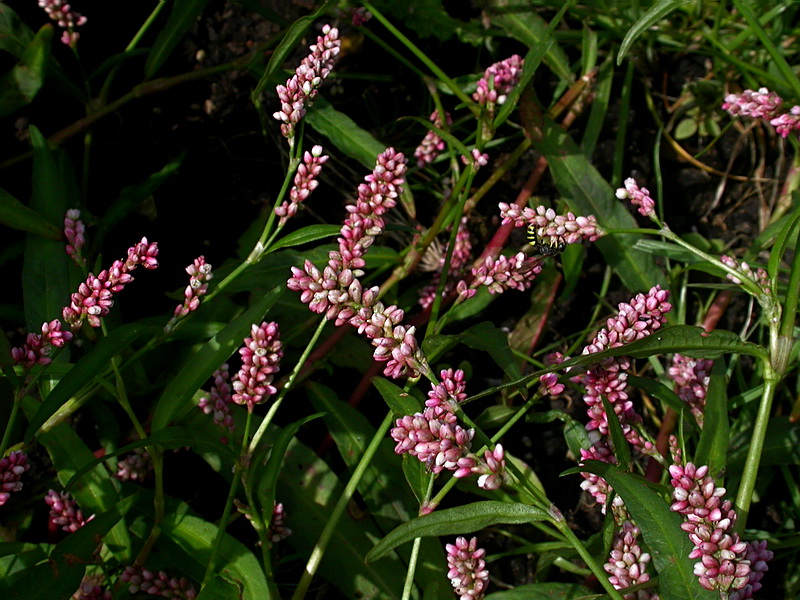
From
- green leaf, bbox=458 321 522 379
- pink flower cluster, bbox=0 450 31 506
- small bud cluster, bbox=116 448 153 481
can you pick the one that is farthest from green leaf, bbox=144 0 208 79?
green leaf, bbox=458 321 522 379

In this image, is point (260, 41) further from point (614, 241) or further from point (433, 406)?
point (433, 406)

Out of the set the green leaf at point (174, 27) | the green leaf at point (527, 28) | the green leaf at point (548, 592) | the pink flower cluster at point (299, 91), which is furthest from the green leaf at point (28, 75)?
the green leaf at point (548, 592)

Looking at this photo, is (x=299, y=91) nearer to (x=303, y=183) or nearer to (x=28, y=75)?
(x=303, y=183)

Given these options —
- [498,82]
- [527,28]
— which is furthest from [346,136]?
[527,28]

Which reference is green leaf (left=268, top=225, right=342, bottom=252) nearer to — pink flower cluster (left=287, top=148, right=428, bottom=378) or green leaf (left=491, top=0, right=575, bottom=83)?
pink flower cluster (left=287, top=148, right=428, bottom=378)

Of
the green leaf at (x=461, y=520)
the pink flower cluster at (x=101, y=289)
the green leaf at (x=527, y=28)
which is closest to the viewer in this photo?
the green leaf at (x=461, y=520)

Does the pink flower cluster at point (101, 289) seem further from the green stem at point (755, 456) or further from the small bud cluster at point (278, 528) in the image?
the green stem at point (755, 456)

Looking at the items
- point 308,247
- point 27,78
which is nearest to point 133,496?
point 308,247
